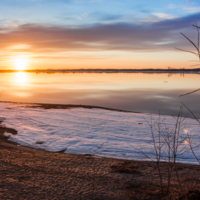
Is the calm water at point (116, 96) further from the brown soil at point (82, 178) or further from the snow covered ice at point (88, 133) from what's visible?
the brown soil at point (82, 178)

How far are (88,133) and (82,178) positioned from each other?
4297 millimetres

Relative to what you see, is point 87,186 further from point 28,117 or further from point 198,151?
point 28,117

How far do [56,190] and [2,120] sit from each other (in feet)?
28.5

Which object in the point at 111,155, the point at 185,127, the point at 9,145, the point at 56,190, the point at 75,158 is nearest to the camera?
the point at 56,190

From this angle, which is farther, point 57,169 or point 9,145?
point 9,145

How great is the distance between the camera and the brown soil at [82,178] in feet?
14.6

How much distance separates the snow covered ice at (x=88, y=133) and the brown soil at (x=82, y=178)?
0.89 metres

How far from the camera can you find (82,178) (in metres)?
5.16

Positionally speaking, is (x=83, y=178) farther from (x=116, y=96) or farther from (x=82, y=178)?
(x=116, y=96)

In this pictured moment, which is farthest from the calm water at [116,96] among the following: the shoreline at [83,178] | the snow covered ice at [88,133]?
the shoreline at [83,178]

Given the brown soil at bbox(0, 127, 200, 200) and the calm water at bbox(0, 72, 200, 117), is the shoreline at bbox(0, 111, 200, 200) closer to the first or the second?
the brown soil at bbox(0, 127, 200, 200)

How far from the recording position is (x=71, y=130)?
9883 millimetres

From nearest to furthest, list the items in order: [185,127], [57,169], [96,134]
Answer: [57,169], [96,134], [185,127]

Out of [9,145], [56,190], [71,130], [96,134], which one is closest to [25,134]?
[9,145]
